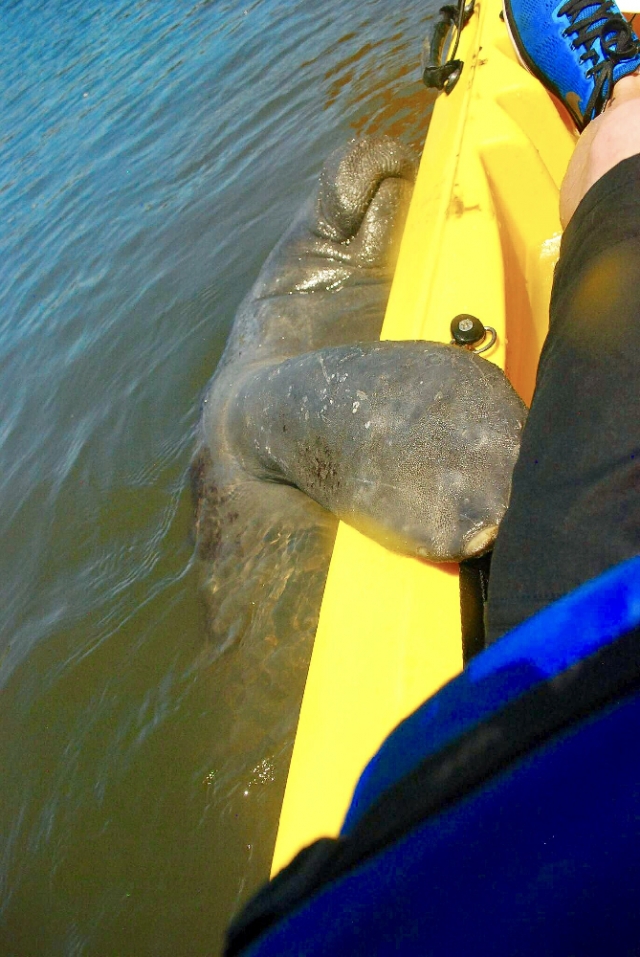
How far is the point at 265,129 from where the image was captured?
26.6 feet

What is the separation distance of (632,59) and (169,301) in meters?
4.37

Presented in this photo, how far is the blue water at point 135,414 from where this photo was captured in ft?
9.61

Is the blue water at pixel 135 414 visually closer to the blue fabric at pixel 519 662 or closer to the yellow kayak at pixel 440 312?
the yellow kayak at pixel 440 312

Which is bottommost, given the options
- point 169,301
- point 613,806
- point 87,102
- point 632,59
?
point 169,301

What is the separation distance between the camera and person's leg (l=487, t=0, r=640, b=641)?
4.65 feet

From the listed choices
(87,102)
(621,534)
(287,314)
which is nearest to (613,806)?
(621,534)

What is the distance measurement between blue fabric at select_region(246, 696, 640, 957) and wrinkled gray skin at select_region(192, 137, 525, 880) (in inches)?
44.4

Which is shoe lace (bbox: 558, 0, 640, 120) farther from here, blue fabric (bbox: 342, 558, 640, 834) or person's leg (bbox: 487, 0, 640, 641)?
blue fabric (bbox: 342, 558, 640, 834)

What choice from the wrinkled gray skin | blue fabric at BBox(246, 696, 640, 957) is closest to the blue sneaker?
the wrinkled gray skin

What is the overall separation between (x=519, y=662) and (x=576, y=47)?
329 centimetres

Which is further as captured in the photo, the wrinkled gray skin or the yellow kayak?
the wrinkled gray skin

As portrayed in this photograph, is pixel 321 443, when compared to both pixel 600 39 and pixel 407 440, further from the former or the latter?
pixel 600 39

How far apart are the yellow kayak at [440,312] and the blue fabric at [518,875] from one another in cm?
84

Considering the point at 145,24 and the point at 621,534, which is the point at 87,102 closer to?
the point at 145,24
